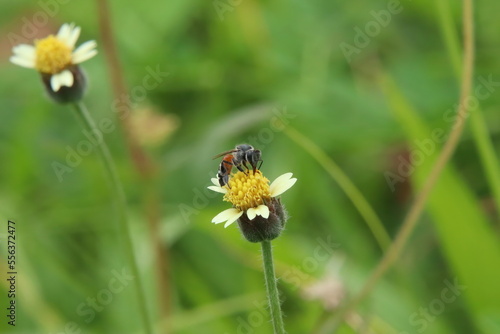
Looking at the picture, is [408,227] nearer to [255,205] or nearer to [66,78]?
[255,205]

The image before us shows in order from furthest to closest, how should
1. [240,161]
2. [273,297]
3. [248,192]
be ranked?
[240,161] < [248,192] < [273,297]

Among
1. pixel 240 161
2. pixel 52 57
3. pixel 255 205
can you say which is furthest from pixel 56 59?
pixel 255 205

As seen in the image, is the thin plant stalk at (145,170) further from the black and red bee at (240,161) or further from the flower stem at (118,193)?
the black and red bee at (240,161)

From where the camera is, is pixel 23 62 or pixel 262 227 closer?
pixel 262 227

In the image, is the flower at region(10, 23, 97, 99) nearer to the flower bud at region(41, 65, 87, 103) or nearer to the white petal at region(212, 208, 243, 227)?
the flower bud at region(41, 65, 87, 103)

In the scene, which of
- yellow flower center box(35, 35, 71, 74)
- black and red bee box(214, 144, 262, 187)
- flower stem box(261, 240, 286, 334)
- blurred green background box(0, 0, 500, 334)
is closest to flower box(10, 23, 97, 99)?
yellow flower center box(35, 35, 71, 74)

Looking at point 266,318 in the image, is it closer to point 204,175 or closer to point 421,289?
point 421,289
